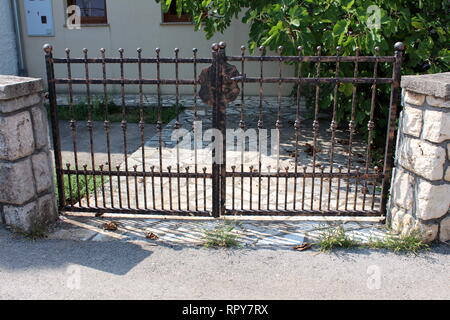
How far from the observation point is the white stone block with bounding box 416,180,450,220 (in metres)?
3.64

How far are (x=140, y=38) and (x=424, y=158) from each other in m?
7.83

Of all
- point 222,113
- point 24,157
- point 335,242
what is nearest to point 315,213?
point 335,242

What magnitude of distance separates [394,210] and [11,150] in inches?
123

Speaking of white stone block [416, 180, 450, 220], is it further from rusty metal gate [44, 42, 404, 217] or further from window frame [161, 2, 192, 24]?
window frame [161, 2, 192, 24]

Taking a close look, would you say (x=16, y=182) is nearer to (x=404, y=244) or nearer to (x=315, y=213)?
(x=315, y=213)

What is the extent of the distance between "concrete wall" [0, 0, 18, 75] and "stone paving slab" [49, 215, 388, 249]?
718 cm

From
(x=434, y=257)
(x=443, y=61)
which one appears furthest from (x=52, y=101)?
(x=443, y=61)

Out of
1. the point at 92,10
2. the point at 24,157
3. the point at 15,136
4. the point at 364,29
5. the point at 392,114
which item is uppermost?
the point at 92,10

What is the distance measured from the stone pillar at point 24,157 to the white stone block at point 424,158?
2976mm

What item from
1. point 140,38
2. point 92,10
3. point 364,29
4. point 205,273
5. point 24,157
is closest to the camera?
point 205,273

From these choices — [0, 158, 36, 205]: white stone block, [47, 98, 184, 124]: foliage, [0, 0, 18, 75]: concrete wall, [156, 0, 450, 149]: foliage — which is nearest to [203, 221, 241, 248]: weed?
[0, 158, 36, 205]: white stone block

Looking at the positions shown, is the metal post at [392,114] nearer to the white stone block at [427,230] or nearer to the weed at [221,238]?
the white stone block at [427,230]

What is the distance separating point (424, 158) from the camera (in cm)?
362

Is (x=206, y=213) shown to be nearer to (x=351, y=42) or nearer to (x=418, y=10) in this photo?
(x=351, y=42)
